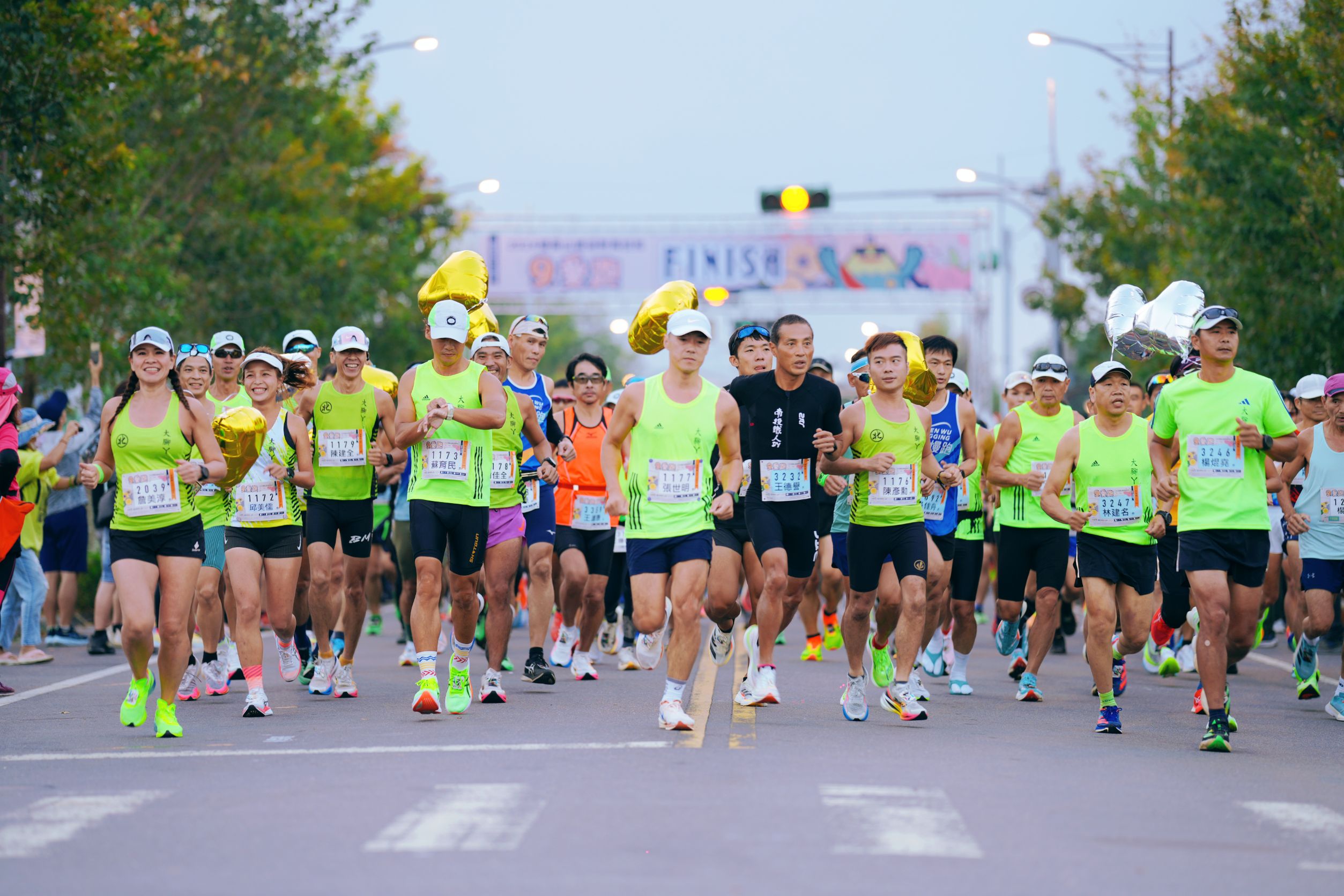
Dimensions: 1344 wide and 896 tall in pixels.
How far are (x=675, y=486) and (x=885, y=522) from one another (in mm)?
1410

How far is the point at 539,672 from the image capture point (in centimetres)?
1328

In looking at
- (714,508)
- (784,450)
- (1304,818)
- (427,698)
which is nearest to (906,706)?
(784,450)

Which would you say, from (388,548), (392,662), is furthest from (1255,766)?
(388,548)

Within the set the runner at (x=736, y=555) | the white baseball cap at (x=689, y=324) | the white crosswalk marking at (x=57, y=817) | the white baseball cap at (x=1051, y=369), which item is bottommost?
the white crosswalk marking at (x=57, y=817)

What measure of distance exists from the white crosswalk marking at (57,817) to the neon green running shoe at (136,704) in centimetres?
222

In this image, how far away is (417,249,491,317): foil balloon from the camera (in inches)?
510

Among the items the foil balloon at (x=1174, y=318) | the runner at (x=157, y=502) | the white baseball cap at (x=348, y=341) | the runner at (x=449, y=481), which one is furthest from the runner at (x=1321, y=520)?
the runner at (x=157, y=502)

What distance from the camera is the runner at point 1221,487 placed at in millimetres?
10164

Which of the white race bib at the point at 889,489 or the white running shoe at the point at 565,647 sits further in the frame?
the white running shoe at the point at 565,647

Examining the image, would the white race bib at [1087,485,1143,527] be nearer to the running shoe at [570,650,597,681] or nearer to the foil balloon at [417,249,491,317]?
the running shoe at [570,650,597,681]

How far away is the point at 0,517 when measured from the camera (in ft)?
43.1

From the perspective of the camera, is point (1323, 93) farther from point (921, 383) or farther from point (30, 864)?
point (30, 864)

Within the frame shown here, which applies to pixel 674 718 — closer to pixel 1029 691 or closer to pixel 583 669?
pixel 1029 691

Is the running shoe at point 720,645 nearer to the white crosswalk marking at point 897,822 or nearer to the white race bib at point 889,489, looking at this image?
the white race bib at point 889,489
